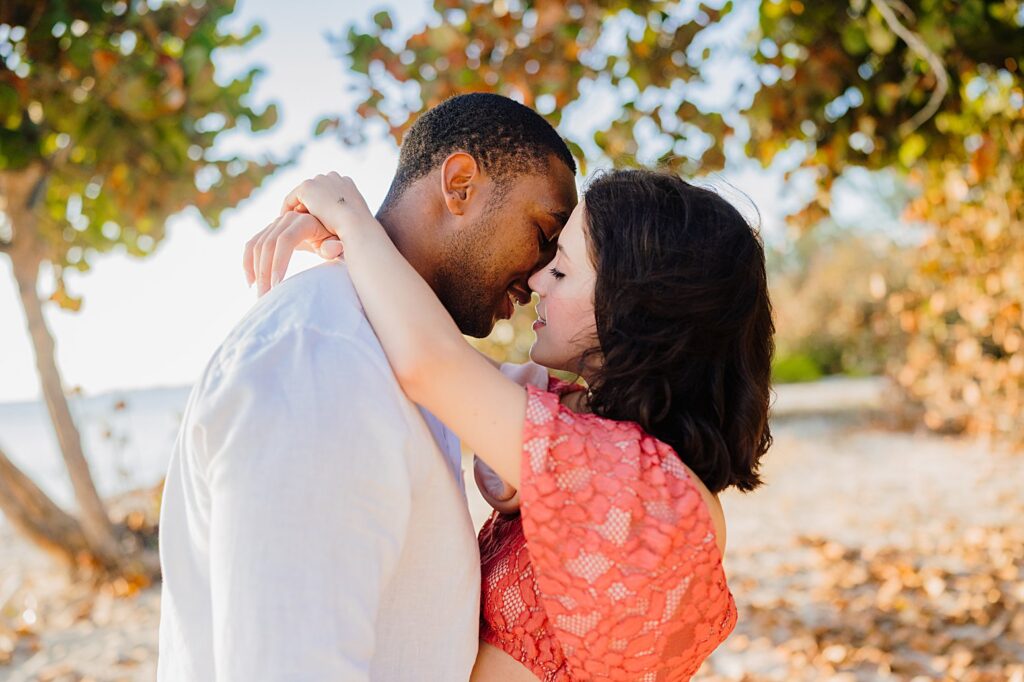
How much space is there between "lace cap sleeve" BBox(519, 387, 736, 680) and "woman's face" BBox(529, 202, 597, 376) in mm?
320

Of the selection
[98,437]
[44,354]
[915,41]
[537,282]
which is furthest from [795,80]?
[98,437]

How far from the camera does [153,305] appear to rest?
27.3 m

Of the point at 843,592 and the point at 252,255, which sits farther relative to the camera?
the point at 843,592

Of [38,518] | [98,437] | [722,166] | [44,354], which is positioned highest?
[722,166]

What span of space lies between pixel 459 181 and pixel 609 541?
865 mm

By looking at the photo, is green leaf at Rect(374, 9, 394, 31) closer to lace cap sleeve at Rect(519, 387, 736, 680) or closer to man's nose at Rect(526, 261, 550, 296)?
man's nose at Rect(526, 261, 550, 296)

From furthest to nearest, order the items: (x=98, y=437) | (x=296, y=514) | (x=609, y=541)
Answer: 1. (x=98, y=437)
2. (x=609, y=541)
3. (x=296, y=514)

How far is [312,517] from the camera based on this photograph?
124 centimetres


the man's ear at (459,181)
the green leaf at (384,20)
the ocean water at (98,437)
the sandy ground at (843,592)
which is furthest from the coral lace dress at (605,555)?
the ocean water at (98,437)

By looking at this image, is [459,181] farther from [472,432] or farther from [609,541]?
[609,541]

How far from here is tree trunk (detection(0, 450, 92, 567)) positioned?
656 cm

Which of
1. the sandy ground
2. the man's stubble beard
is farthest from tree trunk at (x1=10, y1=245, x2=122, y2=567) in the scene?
the man's stubble beard

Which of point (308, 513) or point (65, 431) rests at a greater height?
point (308, 513)

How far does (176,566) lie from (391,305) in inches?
22.8
